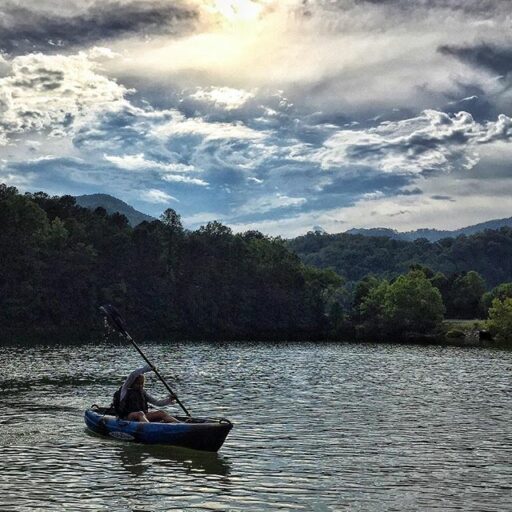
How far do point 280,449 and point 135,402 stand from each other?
675 centimetres

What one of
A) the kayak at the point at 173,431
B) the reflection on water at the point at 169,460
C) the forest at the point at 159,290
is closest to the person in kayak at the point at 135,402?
the kayak at the point at 173,431

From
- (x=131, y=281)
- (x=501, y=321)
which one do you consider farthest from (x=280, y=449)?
(x=131, y=281)

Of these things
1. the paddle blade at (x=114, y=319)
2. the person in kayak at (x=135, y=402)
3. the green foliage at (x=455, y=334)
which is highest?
the paddle blade at (x=114, y=319)

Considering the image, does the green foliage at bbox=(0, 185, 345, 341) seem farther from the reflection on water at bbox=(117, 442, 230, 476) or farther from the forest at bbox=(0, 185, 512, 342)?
the reflection on water at bbox=(117, 442, 230, 476)

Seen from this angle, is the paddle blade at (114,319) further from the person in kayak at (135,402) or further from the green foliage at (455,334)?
the green foliage at (455,334)

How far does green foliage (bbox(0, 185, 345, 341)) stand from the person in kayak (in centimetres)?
8978

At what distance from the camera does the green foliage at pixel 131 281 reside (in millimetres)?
143375

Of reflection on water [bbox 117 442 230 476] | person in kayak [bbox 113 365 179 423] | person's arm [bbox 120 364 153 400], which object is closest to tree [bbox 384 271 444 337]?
person in kayak [bbox 113 365 179 423]

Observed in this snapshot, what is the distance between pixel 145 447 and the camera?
91.5 ft

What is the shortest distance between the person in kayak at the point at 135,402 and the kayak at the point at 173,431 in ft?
1.56

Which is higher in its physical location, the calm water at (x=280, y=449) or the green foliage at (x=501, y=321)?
the green foliage at (x=501, y=321)

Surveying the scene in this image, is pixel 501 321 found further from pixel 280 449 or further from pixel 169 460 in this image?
pixel 169 460

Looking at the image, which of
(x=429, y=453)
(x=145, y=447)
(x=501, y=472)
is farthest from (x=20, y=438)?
(x=501, y=472)

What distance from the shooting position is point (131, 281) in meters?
172
